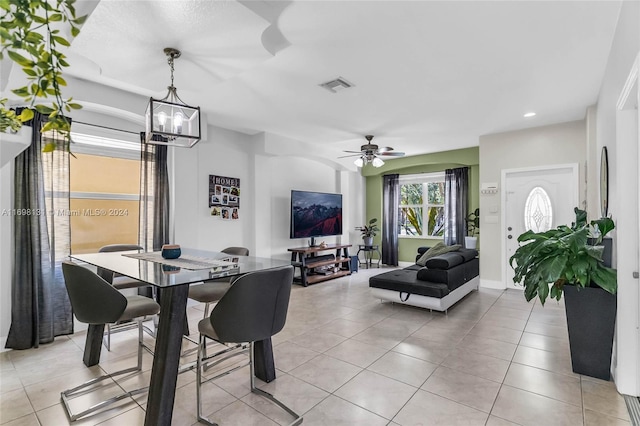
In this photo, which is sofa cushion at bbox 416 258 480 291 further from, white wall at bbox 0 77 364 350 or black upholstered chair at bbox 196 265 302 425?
white wall at bbox 0 77 364 350

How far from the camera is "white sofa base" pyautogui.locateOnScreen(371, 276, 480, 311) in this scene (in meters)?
3.95

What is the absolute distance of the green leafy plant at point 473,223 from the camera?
6.62m

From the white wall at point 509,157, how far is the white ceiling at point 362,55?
475 millimetres

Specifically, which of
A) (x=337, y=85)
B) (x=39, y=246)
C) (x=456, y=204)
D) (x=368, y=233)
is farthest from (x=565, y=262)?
(x=368, y=233)

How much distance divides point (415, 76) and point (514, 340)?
9.29 ft

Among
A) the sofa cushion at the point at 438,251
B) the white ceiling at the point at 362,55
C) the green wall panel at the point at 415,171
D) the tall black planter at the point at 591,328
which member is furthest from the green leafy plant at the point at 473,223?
the tall black planter at the point at 591,328

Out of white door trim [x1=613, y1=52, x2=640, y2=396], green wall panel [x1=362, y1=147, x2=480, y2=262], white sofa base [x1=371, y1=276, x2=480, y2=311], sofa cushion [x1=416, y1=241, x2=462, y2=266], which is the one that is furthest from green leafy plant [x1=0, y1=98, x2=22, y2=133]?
green wall panel [x1=362, y1=147, x2=480, y2=262]

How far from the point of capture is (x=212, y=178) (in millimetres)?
4992

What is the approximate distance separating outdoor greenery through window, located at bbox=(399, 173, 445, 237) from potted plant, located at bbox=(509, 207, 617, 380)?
5.14m

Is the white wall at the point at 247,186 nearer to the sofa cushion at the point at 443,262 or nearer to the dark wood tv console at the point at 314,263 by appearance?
the dark wood tv console at the point at 314,263

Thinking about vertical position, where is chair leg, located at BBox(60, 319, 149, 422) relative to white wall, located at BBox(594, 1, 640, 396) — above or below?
below

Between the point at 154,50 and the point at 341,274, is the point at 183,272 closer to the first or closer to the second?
the point at 154,50

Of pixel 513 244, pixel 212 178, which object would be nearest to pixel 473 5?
pixel 212 178

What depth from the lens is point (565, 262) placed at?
2453 mm
